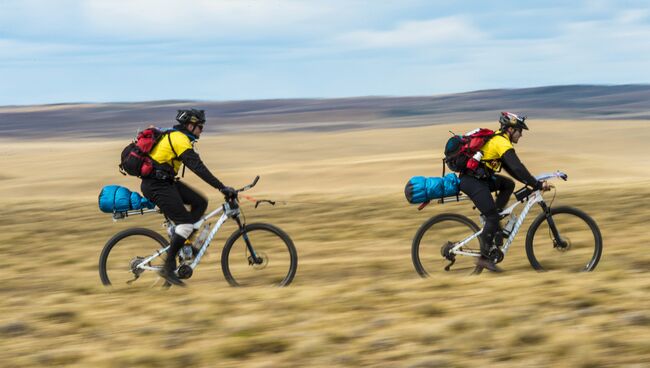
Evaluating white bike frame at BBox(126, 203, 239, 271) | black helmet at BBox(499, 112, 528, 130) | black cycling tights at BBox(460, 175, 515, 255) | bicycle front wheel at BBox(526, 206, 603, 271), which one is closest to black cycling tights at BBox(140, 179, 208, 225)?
white bike frame at BBox(126, 203, 239, 271)

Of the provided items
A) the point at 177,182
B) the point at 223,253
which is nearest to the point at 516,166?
the point at 223,253

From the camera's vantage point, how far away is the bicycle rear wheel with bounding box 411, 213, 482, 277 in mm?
9047

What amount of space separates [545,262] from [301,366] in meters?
4.04

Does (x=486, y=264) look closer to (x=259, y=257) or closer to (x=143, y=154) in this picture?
(x=259, y=257)

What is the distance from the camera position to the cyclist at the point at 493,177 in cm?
880

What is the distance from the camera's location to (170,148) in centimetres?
864

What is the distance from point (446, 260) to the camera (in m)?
9.27

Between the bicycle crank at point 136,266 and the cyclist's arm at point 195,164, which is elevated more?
the cyclist's arm at point 195,164

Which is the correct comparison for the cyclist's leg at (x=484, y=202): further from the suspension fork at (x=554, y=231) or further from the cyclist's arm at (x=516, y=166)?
the suspension fork at (x=554, y=231)

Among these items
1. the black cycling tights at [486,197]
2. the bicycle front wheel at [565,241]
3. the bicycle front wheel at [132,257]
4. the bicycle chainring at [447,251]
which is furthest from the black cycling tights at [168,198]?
the bicycle front wheel at [565,241]

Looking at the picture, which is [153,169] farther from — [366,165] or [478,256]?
[366,165]

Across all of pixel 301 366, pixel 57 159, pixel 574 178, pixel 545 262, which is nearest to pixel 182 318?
pixel 301 366

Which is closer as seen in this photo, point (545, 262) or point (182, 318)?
point (182, 318)

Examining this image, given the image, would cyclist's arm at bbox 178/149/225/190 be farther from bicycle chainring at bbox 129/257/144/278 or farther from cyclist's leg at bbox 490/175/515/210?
cyclist's leg at bbox 490/175/515/210
